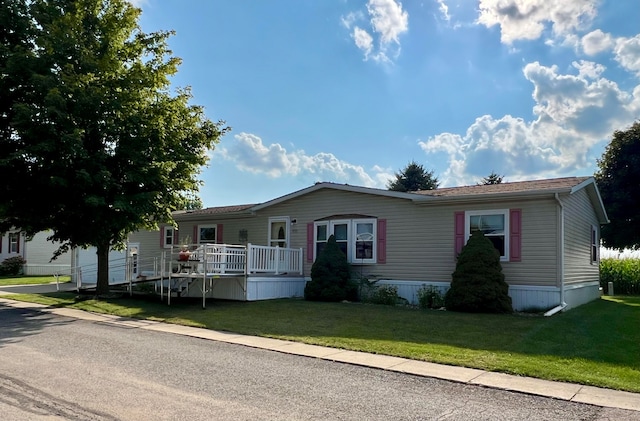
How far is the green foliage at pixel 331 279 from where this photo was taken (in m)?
15.6

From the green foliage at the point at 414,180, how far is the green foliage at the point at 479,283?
1133 inches

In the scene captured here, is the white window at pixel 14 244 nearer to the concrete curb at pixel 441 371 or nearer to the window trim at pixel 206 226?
the window trim at pixel 206 226

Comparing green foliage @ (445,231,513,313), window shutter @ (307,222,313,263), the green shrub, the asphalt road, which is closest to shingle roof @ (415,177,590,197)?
green foliage @ (445,231,513,313)

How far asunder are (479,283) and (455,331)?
126 inches

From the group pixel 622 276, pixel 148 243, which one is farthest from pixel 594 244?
pixel 148 243

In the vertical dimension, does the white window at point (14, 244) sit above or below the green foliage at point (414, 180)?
below

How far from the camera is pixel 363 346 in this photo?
28.7ft

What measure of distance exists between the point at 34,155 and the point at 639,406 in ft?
49.5

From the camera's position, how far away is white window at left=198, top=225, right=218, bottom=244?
21031mm

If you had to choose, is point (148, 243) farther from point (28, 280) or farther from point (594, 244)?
point (594, 244)

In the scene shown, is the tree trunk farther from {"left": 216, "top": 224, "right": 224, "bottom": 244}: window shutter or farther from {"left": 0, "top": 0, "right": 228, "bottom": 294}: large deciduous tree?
{"left": 216, "top": 224, "right": 224, "bottom": 244}: window shutter

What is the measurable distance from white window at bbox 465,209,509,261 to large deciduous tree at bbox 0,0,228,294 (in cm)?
923

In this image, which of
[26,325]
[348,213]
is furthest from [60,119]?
[348,213]

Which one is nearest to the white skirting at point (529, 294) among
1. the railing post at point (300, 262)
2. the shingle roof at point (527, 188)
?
the shingle roof at point (527, 188)
